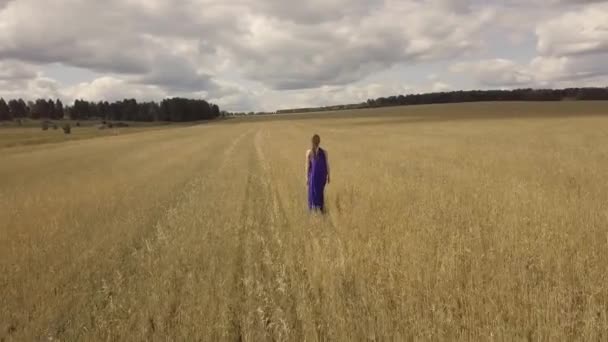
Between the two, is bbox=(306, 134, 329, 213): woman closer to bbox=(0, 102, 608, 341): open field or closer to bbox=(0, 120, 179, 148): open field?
bbox=(0, 102, 608, 341): open field

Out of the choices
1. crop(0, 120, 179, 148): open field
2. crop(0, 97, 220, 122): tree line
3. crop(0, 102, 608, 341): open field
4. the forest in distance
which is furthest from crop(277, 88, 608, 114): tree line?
crop(0, 102, 608, 341): open field

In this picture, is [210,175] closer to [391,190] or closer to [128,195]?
[128,195]

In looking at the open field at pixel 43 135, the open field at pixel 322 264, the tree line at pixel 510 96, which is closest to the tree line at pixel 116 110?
the open field at pixel 43 135

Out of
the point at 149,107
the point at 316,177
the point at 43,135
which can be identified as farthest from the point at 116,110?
the point at 316,177

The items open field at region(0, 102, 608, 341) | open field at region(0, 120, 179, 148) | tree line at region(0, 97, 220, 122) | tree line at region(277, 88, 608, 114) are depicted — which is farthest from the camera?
tree line at region(0, 97, 220, 122)

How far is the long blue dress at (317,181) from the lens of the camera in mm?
10648

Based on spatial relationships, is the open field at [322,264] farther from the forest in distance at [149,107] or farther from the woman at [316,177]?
the forest in distance at [149,107]

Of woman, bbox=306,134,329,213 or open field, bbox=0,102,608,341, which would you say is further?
woman, bbox=306,134,329,213

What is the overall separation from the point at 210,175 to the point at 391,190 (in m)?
9.42

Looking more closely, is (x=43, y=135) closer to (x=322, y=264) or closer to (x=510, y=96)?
(x=322, y=264)

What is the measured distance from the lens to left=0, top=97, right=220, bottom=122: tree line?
13912 centimetres

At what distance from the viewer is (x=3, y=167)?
27344 mm

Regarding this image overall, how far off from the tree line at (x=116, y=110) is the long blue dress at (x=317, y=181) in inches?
5463

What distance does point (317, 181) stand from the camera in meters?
10.7
